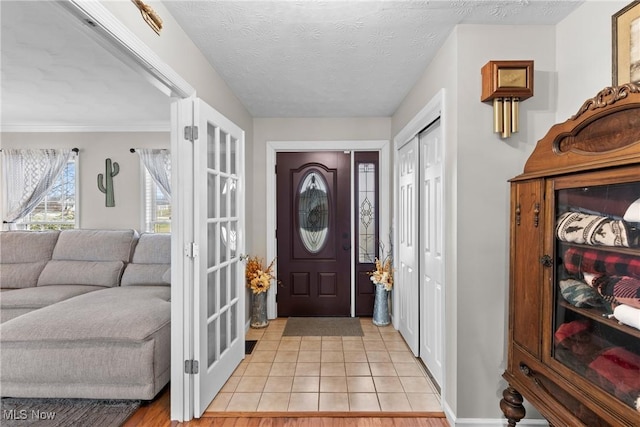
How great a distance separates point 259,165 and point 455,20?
102 inches

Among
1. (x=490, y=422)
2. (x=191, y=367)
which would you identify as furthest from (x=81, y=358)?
(x=490, y=422)

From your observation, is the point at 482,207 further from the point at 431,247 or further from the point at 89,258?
the point at 89,258

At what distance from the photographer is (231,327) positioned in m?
2.67

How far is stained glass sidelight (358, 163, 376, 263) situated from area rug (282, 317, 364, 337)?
0.84 meters

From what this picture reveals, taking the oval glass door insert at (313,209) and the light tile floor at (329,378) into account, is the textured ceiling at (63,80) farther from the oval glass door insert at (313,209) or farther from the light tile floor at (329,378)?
the light tile floor at (329,378)

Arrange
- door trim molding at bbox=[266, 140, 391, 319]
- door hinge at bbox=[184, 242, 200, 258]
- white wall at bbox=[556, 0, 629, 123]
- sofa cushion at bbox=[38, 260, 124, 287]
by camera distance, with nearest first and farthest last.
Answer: white wall at bbox=[556, 0, 629, 123] < door hinge at bbox=[184, 242, 200, 258] < sofa cushion at bbox=[38, 260, 124, 287] < door trim molding at bbox=[266, 140, 391, 319]

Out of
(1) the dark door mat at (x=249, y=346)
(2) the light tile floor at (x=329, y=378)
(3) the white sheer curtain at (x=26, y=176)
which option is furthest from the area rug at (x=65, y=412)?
(3) the white sheer curtain at (x=26, y=176)

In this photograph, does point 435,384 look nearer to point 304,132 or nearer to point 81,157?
point 304,132

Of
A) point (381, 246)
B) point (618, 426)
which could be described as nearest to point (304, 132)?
point (381, 246)

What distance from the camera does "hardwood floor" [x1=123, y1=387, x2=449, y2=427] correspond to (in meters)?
2.02

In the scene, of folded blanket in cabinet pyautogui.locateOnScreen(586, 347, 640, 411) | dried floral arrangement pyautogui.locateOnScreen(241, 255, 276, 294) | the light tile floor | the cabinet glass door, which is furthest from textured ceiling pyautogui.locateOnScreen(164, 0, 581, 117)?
the light tile floor

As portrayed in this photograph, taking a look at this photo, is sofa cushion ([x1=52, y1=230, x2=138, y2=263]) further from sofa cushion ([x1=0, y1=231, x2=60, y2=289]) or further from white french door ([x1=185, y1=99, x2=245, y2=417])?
white french door ([x1=185, y1=99, x2=245, y2=417])

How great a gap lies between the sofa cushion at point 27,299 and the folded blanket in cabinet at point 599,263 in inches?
151

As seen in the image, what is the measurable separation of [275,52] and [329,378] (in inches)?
97.0
